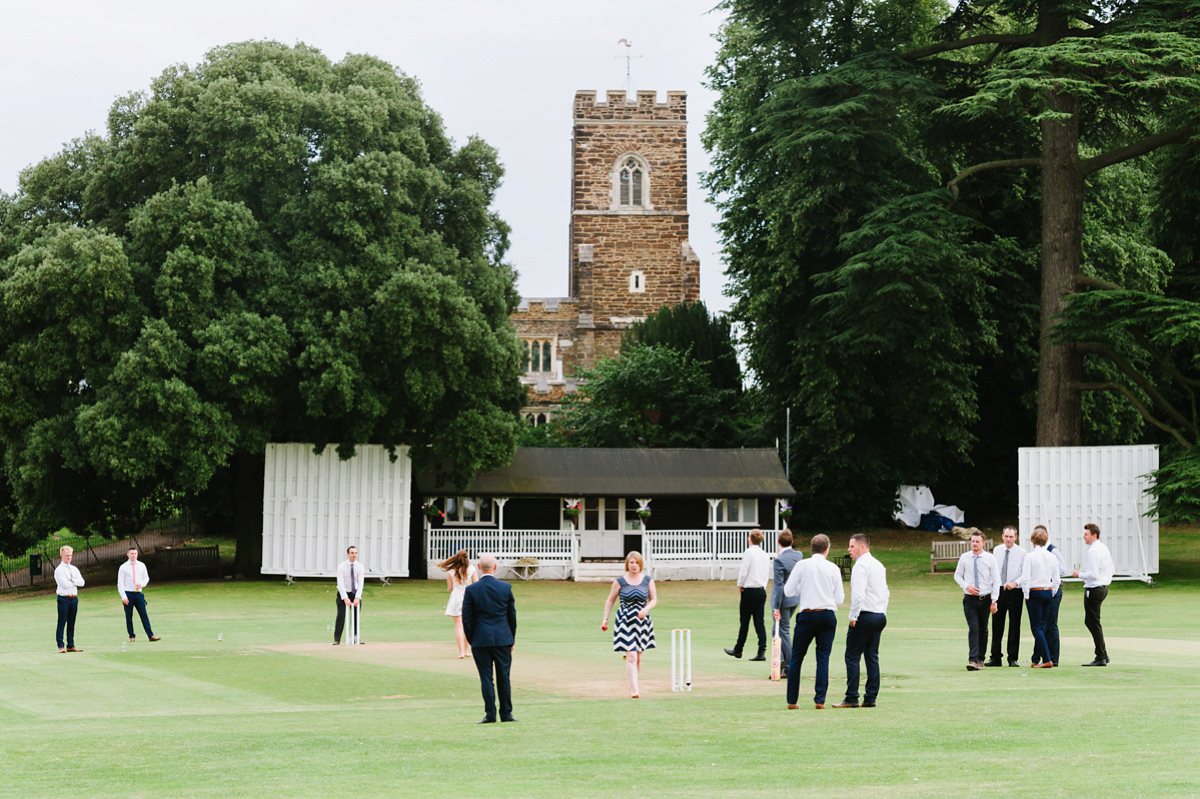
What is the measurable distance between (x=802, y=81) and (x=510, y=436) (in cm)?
1125

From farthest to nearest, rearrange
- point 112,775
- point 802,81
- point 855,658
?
point 802,81 < point 855,658 < point 112,775

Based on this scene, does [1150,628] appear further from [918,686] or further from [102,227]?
[102,227]

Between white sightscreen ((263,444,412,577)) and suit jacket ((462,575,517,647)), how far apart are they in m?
21.7

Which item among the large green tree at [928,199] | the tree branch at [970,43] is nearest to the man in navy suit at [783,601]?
the large green tree at [928,199]

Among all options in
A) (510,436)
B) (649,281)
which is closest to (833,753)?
(510,436)

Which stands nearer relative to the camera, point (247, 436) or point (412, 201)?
point (247, 436)

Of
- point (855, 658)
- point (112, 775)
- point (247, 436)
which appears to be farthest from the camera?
point (247, 436)

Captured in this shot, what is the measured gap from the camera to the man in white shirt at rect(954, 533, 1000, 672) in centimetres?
1424

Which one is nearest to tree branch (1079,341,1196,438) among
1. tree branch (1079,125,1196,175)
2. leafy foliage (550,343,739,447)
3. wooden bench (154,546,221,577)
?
tree branch (1079,125,1196,175)

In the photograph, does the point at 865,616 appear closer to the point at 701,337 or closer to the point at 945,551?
the point at 945,551

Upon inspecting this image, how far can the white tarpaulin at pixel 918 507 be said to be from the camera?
45.3 m

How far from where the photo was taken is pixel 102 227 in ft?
101

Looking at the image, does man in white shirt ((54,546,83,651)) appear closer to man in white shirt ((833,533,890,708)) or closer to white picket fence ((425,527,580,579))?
man in white shirt ((833,533,890,708))

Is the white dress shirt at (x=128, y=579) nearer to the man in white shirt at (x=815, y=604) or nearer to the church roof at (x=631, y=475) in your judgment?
the man in white shirt at (x=815, y=604)
